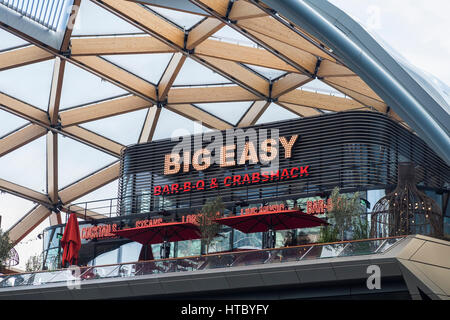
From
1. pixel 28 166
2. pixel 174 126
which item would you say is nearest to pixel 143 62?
pixel 174 126

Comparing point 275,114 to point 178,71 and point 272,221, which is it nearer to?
point 178,71

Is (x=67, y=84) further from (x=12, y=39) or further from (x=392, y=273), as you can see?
(x=392, y=273)

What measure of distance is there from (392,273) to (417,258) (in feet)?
3.29

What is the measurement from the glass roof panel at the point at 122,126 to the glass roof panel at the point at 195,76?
3486mm

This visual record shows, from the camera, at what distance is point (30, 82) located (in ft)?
142

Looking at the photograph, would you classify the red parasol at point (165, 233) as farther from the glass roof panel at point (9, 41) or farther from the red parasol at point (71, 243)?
the glass roof panel at point (9, 41)

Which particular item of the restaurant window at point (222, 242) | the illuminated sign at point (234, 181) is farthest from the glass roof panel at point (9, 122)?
the restaurant window at point (222, 242)

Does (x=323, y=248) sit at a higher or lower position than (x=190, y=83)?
lower

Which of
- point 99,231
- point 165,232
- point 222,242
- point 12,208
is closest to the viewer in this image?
point 165,232

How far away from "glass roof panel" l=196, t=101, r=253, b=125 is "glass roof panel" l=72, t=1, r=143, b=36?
8843 mm

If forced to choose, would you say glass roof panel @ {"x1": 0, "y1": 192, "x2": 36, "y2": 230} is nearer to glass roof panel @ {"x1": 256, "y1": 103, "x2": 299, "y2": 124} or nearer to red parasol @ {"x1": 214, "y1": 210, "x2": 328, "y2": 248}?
glass roof panel @ {"x1": 256, "y1": 103, "x2": 299, "y2": 124}

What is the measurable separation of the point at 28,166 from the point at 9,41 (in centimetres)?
1049
